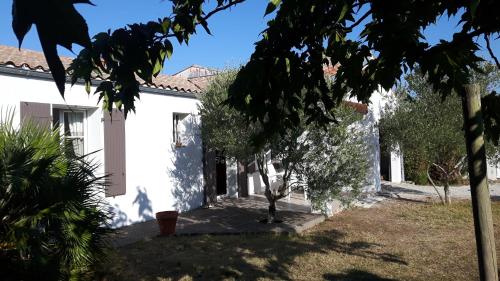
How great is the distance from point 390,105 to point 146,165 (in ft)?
26.6

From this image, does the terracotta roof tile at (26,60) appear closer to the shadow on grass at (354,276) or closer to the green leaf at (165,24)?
the shadow on grass at (354,276)

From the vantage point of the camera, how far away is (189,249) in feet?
24.8

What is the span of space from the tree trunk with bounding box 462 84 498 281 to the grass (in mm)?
3339

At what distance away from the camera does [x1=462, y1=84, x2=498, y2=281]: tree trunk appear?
8.82 ft

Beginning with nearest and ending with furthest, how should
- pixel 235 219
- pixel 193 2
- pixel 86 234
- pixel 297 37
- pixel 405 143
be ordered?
pixel 193 2 < pixel 297 37 < pixel 86 234 < pixel 235 219 < pixel 405 143

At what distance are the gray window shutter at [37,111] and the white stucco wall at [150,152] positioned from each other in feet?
0.35

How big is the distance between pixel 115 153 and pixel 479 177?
7791 mm

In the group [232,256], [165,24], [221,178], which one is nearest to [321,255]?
[232,256]

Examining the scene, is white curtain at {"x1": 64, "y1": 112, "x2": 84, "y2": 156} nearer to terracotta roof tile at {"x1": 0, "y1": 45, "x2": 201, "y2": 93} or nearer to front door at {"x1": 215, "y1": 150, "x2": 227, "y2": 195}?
terracotta roof tile at {"x1": 0, "y1": 45, "x2": 201, "y2": 93}

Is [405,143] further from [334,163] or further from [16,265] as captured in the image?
[16,265]

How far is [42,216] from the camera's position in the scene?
14.9 feet

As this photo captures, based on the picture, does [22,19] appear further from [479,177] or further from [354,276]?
[354,276]

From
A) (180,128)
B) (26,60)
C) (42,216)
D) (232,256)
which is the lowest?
(232,256)

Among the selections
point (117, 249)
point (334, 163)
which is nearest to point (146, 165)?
point (117, 249)
